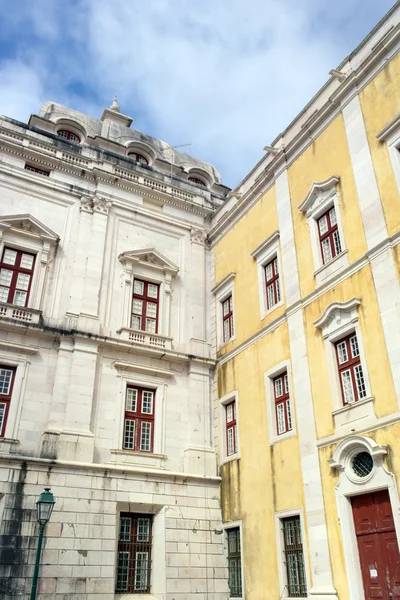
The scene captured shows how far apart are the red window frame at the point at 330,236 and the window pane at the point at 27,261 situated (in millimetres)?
9972

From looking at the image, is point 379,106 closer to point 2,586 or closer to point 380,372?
point 380,372

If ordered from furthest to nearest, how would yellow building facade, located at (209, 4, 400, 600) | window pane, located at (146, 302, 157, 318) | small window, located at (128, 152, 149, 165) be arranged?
small window, located at (128, 152, 149, 165), window pane, located at (146, 302, 157, 318), yellow building facade, located at (209, 4, 400, 600)

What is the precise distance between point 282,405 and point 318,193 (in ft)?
21.6

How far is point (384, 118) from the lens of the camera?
1469 cm

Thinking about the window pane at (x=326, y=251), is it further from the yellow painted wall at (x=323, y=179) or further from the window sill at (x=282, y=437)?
the window sill at (x=282, y=437)

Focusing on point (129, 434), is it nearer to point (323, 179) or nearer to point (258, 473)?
point (258, 473)

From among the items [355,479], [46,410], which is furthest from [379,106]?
[46,410]

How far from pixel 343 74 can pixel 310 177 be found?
325 centimetres

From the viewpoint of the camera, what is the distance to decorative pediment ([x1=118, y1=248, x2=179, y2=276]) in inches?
808

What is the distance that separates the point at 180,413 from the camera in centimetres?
1864

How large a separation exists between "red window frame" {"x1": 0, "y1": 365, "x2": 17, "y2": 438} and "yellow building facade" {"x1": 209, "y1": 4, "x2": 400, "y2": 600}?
23.2ft

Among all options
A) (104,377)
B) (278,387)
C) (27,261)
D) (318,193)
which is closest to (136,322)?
(104,377)

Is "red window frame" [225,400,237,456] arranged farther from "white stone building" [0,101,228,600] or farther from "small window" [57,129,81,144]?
"small window" [57,129,81,144]

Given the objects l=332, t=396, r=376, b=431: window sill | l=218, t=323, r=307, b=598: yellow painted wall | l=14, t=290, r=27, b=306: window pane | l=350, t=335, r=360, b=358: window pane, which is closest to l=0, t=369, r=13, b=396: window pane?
l=14, t=290, r=27, b=306: window pane
